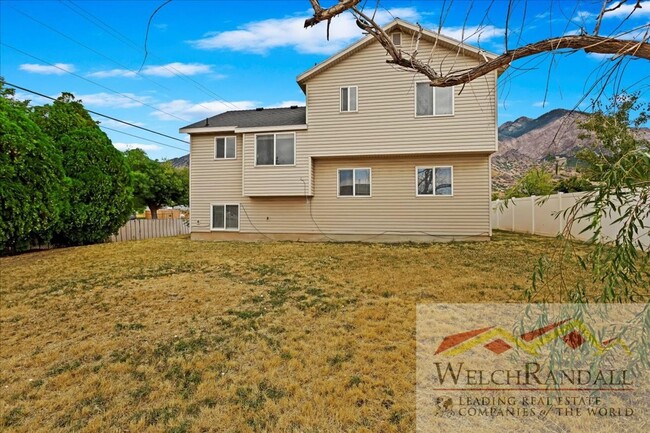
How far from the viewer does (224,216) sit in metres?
13.4

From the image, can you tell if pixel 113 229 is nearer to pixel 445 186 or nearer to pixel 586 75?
pixel 445 186

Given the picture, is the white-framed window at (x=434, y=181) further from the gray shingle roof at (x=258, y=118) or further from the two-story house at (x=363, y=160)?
the gray shingle roof at (x=258, y=118)

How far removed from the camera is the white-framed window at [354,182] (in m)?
12.1

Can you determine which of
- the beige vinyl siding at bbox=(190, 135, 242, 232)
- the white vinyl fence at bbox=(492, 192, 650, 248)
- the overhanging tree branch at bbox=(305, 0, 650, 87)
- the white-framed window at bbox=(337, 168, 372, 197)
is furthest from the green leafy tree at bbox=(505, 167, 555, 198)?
the beige vinyl siding at bbox=(190, 135, 242, 232)

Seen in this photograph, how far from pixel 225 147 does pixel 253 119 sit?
1620mm

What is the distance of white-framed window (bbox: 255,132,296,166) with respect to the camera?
12.2 m

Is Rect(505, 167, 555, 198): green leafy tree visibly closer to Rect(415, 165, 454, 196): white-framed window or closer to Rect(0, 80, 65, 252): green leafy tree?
Rect(415, 165, 454, 196): white-framed window

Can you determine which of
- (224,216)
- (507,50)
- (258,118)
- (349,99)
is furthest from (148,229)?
(507,50)

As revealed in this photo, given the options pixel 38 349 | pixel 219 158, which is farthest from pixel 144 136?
pixel 38 349

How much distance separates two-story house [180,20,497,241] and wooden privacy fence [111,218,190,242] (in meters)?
5.85

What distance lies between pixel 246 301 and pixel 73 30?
11.9m

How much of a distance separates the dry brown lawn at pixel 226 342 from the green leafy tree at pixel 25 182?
292cm

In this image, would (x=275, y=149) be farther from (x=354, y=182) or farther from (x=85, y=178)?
(x=85, y=178)

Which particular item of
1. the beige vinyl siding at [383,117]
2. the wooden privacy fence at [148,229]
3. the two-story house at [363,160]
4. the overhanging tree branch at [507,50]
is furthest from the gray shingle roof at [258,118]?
the overhanging tree branch at [507,50]
